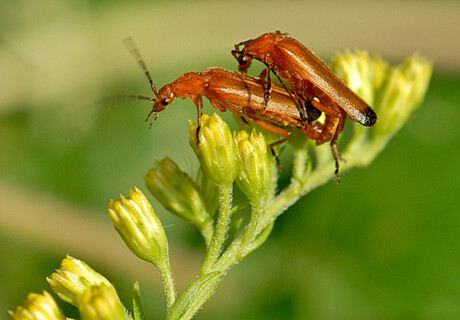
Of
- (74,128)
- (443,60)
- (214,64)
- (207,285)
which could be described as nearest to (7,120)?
(74,128)

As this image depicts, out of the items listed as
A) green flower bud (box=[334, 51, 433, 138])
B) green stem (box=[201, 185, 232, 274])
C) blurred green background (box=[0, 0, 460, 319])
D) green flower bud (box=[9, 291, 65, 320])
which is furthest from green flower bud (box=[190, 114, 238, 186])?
blurred green background (box=[0, 0, 460, 319])

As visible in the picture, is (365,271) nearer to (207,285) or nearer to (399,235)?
(399,235)

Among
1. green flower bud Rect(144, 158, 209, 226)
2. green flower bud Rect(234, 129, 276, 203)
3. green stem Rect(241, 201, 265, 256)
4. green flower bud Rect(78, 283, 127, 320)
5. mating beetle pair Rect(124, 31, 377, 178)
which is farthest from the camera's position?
mating beetle pair Rect(124, 31, 377, 178)

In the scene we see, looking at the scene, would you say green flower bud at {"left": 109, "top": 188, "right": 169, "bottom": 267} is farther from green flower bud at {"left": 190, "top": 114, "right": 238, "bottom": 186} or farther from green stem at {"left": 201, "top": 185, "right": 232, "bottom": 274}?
green flower bud at {"left": 190, "top": 114, "right": 238, "bottom": 186}

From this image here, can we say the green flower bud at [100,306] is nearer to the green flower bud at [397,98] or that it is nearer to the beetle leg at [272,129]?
the beetle leg at [272,129]

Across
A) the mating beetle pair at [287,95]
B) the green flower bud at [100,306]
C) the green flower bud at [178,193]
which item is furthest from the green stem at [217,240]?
the mating beetle pair at [287,95]

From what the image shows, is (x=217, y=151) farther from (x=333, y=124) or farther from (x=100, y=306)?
(x=100, y=306)
